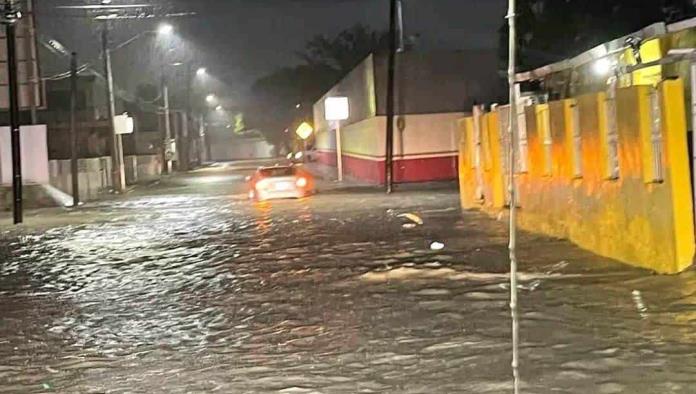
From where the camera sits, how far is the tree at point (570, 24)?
142ft

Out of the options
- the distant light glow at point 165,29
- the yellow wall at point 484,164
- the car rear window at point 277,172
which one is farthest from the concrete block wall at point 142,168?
the yellow wall at point 484,164

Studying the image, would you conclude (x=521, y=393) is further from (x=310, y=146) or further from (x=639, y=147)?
(x=310, y=146)

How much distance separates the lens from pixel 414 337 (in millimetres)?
9547

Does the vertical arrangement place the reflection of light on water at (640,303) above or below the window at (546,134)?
below

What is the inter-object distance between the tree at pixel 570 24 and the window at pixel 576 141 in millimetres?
28221

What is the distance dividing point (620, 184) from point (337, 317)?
4588 mm

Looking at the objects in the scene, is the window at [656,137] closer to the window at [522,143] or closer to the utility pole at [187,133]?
the window at [522,143]

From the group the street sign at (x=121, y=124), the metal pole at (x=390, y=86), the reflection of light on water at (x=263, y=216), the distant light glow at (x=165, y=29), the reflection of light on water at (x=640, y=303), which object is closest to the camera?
the reflection of light on water at (x=640, y=303)

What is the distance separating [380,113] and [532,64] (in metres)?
11.9

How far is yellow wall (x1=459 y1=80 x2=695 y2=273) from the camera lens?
468 inches

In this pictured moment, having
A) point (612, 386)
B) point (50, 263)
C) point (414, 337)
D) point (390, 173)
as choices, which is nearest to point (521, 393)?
point (612, 386)

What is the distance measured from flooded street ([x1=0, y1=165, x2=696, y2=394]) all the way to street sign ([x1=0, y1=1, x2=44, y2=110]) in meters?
19.7

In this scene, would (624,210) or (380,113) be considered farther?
(380,113)

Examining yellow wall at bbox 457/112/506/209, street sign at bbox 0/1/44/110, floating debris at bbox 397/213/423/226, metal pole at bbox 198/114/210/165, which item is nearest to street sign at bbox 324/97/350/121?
street sign at bbox 0/1/44/110
